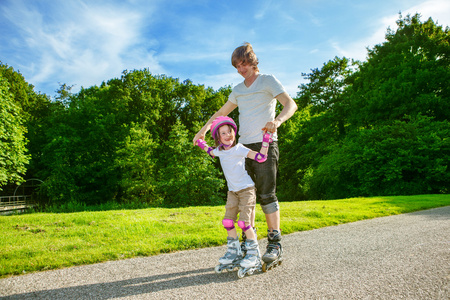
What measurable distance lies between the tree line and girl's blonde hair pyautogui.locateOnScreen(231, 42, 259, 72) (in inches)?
708

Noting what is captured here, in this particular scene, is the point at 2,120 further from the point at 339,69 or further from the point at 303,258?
the point at 339,69

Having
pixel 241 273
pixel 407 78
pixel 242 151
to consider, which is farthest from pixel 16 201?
pixel 241 273

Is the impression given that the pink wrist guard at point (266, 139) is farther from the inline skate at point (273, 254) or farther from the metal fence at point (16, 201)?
the metal fence at point (16, 201)

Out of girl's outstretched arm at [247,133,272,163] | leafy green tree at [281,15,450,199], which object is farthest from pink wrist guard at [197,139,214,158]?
leafy green tree at [281,15,450,199]

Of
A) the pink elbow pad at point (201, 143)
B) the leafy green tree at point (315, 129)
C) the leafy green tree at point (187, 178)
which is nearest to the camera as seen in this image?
the pink elbow pad at point (201, 143)

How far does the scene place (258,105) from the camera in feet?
11.4

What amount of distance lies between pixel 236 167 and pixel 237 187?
0.21 metres

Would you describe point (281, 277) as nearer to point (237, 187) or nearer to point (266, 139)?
point (237, 187)

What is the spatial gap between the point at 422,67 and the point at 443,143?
673 cm

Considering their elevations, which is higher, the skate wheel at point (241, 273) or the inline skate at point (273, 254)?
the inline skate at point (273, 254)

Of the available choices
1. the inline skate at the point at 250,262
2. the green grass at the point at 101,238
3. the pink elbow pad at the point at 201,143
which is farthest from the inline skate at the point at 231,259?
the green grass at the point at 101,238

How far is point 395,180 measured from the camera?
1911cm

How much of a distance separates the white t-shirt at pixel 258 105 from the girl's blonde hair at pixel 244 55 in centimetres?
22

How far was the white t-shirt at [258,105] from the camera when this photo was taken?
3.42 meters
